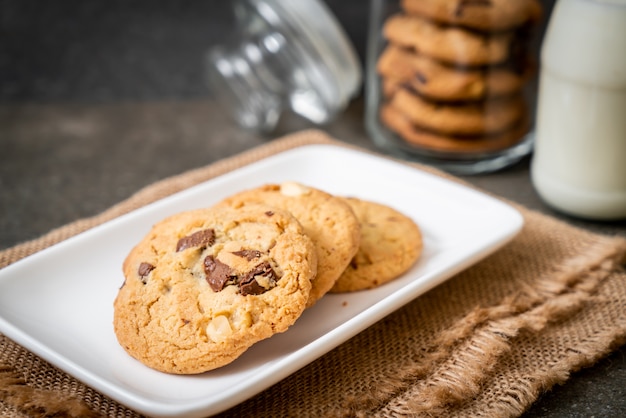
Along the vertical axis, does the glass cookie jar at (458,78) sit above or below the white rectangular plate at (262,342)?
above

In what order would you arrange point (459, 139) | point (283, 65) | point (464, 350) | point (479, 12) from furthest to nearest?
point (283, 65)
point (459, 139)
point (479, 12)
point (464, 350)

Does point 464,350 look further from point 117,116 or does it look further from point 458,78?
point 117,116

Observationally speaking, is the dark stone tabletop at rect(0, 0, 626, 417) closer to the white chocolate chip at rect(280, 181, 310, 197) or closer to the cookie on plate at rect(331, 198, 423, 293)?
the cookie on plate at rect(331, 198, 423, 293)

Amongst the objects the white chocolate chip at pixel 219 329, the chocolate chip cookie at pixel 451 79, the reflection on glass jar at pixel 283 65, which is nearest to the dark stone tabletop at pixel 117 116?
the reflection on glass jar at pixel 283 65

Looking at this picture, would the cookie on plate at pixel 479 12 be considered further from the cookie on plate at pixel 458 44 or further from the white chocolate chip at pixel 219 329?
the white chocolate chip at pixel 219 329

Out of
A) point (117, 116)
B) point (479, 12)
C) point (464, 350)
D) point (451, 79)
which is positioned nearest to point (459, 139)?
point (451, 79)

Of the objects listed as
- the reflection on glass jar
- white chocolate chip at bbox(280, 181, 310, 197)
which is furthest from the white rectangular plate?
the reflection on glass jar

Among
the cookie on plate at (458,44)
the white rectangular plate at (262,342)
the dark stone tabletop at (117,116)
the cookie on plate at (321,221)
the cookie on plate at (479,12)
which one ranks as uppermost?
the cookie on plate at (479,12)
